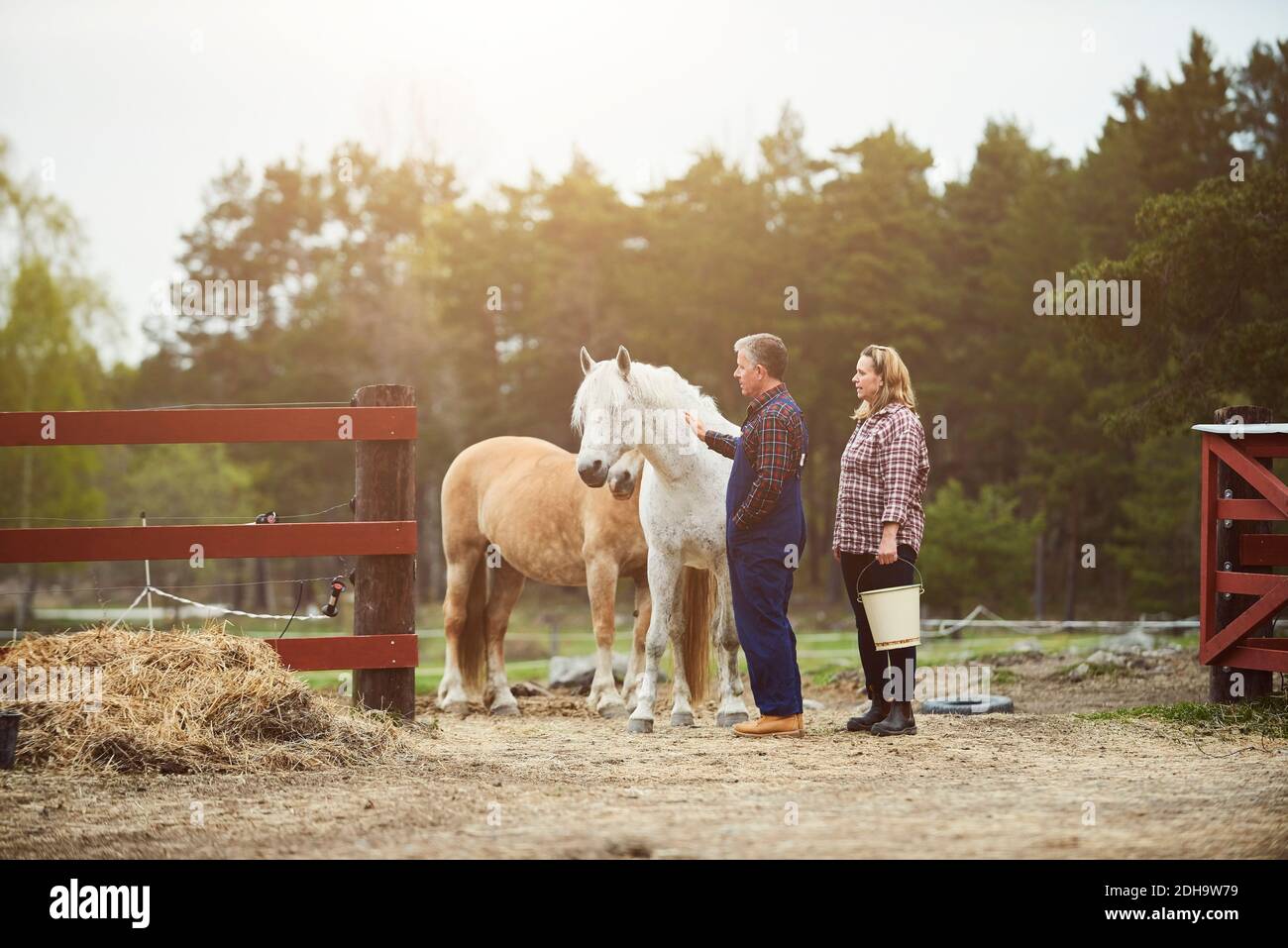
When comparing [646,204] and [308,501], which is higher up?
[646,204]

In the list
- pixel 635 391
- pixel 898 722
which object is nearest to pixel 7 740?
pixel 635 391

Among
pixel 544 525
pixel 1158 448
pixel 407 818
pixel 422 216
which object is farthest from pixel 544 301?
pixel 407 818

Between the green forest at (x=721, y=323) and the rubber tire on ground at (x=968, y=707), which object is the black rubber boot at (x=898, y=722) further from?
the green forest at (x=721, y=323)

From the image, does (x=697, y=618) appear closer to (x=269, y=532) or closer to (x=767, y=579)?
(x=767, y=579)

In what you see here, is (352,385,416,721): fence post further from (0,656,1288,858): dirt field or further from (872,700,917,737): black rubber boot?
(872,700,917,737): black rubber boot

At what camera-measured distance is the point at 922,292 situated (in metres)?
29.7

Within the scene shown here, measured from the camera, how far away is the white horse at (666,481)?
6.60 m

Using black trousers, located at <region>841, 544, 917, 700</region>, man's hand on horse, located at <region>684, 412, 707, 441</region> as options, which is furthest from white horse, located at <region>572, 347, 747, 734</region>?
black trousers, located at <region>841, 544, 917, 700</region>

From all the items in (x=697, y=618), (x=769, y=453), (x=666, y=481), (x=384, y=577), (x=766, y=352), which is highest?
(x=766, y=352)

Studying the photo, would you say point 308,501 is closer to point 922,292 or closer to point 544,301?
point 544,301

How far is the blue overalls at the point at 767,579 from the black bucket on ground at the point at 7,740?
135 inches

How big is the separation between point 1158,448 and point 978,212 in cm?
980

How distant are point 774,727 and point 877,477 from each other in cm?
141

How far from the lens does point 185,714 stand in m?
5.67
